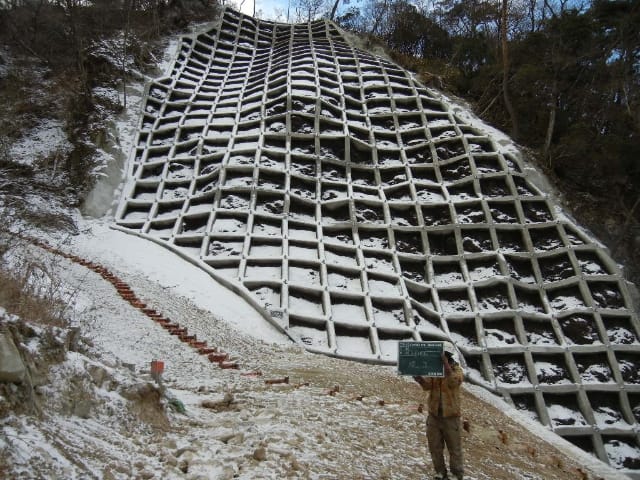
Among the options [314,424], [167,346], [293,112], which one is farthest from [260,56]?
[314,424]

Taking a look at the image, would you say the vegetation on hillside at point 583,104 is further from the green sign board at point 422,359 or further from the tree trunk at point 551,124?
the green sign board at point 422,359

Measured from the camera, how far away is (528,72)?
19703 mm

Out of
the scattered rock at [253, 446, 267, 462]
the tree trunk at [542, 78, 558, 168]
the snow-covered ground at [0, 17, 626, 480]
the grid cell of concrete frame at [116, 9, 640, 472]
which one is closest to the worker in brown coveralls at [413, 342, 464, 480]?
the snow-covered ground at [0, 17, 626, 480]

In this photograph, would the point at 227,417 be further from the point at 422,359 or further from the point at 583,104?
the point at 583,104

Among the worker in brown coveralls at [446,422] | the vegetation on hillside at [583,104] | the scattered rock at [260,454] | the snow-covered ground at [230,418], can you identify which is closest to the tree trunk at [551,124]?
the vegetation on hillside at [583,104]

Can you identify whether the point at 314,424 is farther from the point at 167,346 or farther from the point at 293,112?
the point at 293,112

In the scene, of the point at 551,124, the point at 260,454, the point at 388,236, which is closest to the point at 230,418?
the point at 260,454

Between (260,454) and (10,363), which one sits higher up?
(10,363)

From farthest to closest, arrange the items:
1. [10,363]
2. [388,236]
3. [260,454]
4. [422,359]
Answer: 1. [388,236]
2. [422,359]
3. [260,454]
4. [10,363]

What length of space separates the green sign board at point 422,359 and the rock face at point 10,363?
3.00 m

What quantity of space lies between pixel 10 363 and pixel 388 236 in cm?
1264

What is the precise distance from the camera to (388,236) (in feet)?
49.8

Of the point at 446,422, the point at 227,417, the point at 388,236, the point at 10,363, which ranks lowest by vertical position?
the point at 227,417

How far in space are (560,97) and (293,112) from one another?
11.2m
